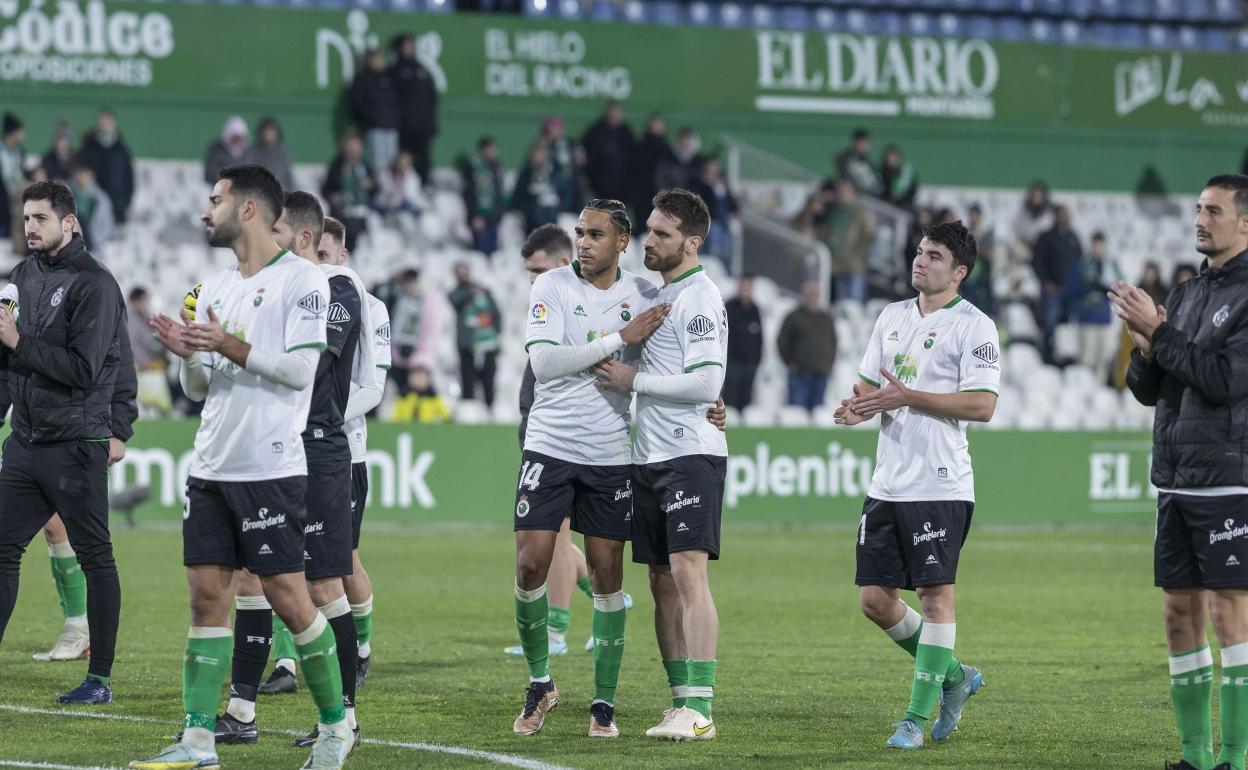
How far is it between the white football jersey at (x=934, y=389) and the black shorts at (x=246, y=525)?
2758 millimetres

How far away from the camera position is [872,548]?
26.3 feet

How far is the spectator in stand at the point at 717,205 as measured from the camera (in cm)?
2480

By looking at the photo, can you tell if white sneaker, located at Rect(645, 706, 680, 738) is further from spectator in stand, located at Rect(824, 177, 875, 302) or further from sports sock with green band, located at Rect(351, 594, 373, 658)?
spectator in stand, located at Rect(824, 177, 875, 302)

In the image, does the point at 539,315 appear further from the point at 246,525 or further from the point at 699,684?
the point at 246,525

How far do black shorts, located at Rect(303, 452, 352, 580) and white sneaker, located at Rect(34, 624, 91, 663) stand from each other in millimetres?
3031

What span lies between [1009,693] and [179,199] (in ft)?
59.3

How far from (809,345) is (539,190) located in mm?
4371

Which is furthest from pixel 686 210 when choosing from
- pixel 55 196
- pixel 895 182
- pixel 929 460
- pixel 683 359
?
pixel 895 182

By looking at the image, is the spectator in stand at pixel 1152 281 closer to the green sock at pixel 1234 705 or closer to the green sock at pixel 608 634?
the green sock at pixel 608 634

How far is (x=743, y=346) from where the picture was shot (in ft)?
73.7

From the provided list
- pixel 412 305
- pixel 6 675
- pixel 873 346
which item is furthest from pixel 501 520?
pixel 873 346

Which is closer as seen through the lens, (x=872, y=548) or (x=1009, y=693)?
(x=872, y=548)

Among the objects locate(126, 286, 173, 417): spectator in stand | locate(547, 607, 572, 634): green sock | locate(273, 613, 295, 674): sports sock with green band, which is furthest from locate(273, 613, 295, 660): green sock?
locate(126, 286, 173, 417): spectator in stand

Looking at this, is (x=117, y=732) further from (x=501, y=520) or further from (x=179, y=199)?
(x=179, y=199)
